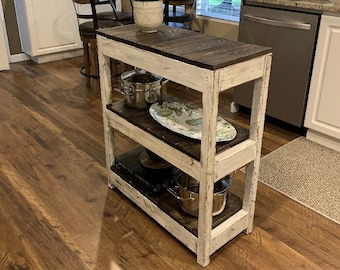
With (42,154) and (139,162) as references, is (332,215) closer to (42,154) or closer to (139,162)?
(139,162)

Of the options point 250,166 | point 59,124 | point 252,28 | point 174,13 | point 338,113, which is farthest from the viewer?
point 174,13

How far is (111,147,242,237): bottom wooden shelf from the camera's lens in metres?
1.77

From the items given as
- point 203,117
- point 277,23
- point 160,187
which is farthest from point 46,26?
point 203,117

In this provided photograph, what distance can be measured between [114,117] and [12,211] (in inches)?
29.0

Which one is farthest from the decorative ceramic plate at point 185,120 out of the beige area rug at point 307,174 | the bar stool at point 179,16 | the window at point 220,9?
the window at point 220,9

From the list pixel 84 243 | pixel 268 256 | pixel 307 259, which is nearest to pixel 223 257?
pixel 268 256

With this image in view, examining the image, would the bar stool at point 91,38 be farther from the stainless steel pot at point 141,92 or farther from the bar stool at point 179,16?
the stainless steel pot at point 141,92

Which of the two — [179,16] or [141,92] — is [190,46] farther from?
[179,16]

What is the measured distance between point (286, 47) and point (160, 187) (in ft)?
4.62

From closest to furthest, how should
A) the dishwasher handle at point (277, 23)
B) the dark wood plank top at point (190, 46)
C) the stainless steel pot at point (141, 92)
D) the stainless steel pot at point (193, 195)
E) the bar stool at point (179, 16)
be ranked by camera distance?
the dark wood plank top at point (190, 46), the stainless steel pot at point (193, 195), the stainless steel pot at point (141, 92), the dishwasher handle at point (277, 23), the bar stool at point (179, 16)

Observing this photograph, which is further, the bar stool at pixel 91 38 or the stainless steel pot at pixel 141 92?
the bar stool at pixel 91 38

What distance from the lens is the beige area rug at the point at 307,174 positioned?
213 centimetres

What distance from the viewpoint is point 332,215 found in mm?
2025

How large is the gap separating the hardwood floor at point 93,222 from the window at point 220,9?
1.39 m
